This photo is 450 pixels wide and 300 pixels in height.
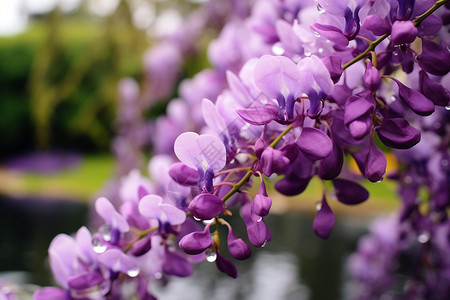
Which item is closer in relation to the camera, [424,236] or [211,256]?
[211,256]

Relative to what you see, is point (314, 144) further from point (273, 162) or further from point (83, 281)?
point (83, 281)

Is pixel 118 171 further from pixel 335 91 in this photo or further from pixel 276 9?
pixel 335 91

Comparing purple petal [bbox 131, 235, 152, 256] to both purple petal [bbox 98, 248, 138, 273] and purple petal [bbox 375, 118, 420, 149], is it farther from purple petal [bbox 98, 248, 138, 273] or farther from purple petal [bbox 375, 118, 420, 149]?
purple petal [bbox 375, 118, 420, 149]

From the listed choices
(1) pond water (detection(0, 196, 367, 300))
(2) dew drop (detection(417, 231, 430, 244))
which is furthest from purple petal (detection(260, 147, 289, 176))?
(1) pond water (detection(0, 196, 367, 300))

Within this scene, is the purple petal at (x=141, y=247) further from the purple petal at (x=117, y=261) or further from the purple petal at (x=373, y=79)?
the purple petal at (x=373, y=79)

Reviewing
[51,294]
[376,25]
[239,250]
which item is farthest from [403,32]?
[51,294]

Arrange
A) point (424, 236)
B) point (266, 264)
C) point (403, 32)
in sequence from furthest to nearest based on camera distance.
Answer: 1. point (266, 264)
2. point (424, 236)
3. point (403, 32)

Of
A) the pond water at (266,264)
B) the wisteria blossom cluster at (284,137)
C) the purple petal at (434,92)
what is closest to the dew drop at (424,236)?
the wisteria blossom cluster at (284,137)
